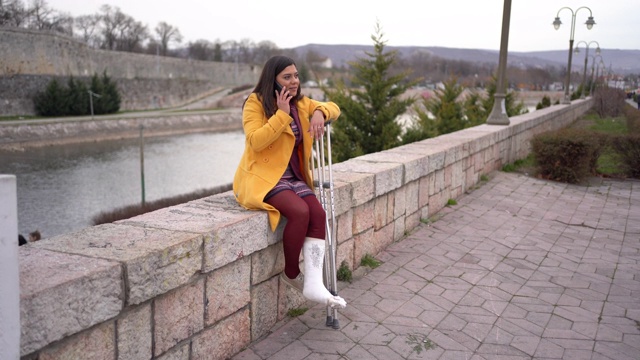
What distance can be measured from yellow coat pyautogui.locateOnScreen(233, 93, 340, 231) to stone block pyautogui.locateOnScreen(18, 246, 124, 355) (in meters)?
1.10

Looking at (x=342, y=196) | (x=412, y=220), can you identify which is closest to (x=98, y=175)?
(x=412, y=220)

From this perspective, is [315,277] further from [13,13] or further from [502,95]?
[13,13]

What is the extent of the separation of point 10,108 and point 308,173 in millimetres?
39070

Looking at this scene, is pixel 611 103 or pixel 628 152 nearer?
pixel 628 152

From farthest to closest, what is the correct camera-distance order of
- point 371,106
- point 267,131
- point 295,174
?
point 371,106 → point 295,174 → point 267,131

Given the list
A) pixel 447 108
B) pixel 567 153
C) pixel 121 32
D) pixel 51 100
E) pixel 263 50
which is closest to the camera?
pixel 567 153

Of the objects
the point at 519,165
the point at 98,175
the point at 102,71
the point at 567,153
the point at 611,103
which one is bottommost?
the point at 98,175

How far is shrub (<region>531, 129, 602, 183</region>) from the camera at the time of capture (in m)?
8.65

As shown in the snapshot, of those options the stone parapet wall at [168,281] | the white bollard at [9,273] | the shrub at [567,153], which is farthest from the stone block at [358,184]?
the shrub at [567,153]

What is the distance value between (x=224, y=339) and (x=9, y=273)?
1438 mm

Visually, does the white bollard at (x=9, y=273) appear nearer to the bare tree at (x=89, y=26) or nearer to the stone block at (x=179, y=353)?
the stone block at (x=179, y=353)

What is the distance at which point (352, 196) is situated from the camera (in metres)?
4.20

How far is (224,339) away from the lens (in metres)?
2.96

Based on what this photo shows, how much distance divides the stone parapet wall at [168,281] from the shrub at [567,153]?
17.7 ft
